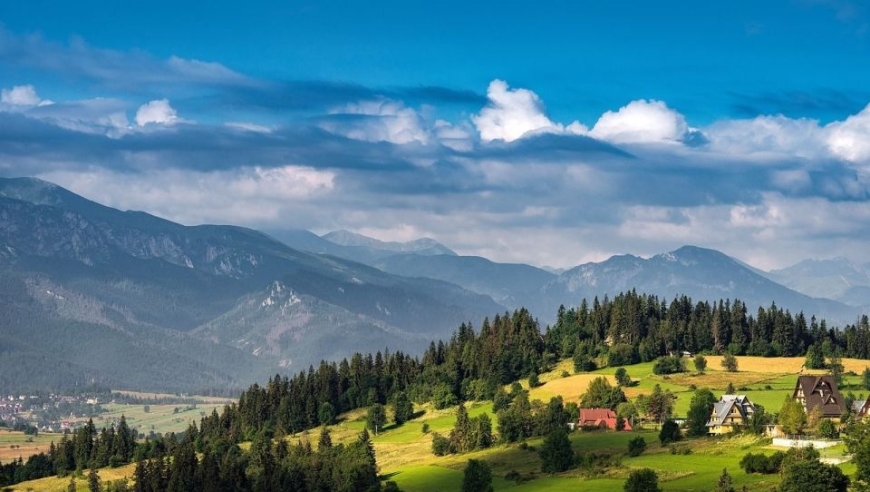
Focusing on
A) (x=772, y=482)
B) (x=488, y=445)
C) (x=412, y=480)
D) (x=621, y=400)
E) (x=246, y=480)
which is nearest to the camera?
(x=772, y=482)

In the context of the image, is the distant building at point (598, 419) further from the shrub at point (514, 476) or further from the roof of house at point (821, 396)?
the shrub at point (514, 476)

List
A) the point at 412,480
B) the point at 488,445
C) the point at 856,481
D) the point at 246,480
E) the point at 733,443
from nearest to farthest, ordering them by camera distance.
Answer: the point at 856,481 < the point at 733,443 < the point at 412,480 < the point at 246,480 < the point at 488,445

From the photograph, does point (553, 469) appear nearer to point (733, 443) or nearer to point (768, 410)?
point (733, 443)

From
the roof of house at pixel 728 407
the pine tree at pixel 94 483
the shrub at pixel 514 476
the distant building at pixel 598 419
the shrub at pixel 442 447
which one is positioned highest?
Answer: the roof of house at pixel 728 407

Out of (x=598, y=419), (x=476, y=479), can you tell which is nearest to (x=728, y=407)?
(x=598, y=419)

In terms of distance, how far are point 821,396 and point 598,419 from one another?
3223cm

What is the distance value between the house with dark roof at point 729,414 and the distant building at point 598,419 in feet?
50.9

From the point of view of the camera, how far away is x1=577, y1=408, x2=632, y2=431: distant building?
178 meters

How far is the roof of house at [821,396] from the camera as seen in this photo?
Answer: 15962cm

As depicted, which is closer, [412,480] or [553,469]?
[553,469]

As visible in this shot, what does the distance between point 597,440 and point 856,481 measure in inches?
2274

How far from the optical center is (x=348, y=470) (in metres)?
156

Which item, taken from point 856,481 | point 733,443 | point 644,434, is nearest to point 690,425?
point 644,434

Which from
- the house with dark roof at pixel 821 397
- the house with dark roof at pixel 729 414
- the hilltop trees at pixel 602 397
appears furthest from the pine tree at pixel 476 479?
the hilltop trees at pixel 602 397
